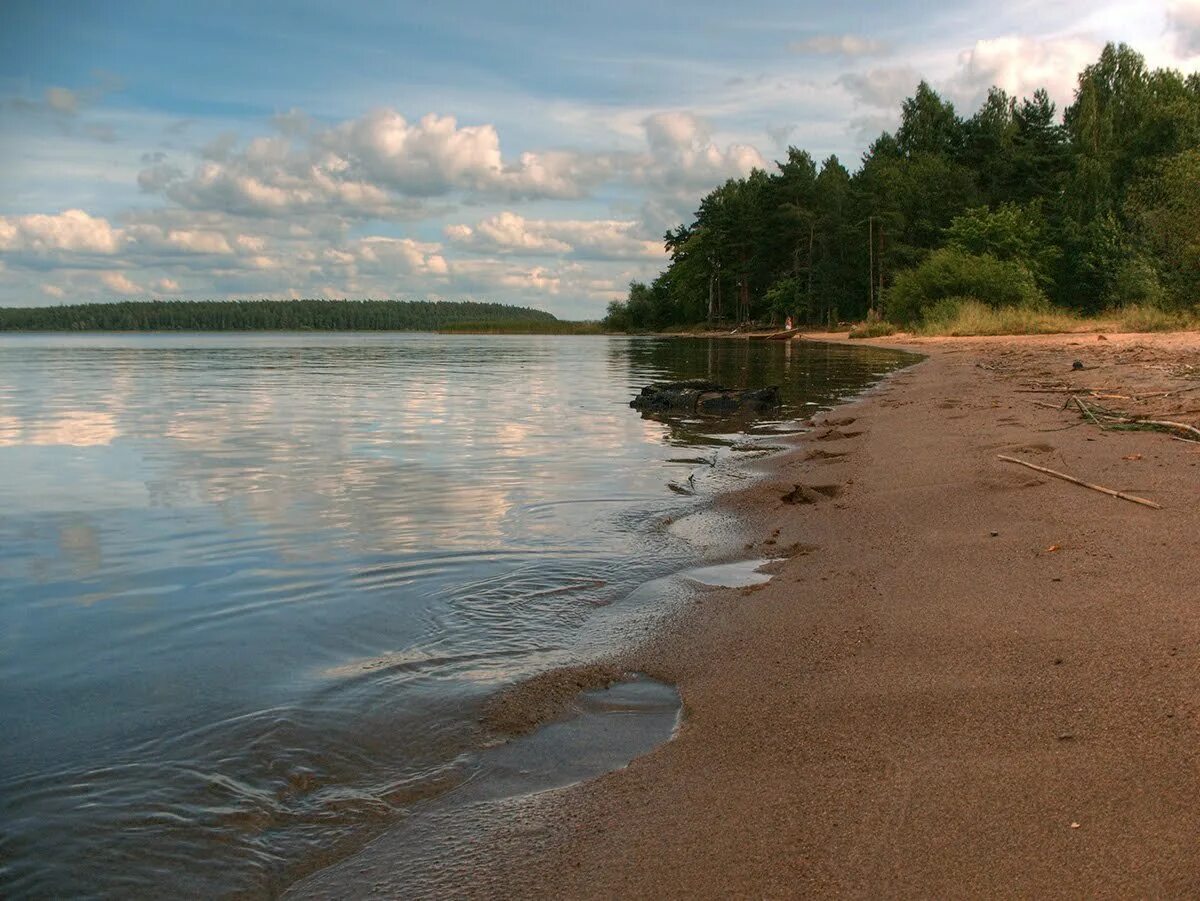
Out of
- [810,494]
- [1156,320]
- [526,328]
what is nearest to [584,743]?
[810,494]

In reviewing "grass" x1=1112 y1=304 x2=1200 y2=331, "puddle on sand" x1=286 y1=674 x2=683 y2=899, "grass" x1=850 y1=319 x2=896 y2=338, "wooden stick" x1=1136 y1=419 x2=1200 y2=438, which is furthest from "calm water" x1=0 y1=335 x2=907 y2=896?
"grass" x1=850 y1=319 x2=896 y2=338

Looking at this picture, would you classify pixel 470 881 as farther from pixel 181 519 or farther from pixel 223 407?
pixel 223 407

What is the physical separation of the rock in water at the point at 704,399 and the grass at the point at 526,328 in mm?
106781

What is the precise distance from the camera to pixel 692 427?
1603cm

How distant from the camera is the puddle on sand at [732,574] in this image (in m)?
5.95

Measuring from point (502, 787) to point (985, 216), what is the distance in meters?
57.5

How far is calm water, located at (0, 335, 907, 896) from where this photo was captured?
3178mm

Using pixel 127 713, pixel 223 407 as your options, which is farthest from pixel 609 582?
pixel 223 407

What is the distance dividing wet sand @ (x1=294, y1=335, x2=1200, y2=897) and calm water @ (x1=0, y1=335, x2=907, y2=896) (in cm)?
50

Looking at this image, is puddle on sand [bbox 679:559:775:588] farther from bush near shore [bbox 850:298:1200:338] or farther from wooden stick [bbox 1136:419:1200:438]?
bush near shore [bbox 850:298:1200:338]

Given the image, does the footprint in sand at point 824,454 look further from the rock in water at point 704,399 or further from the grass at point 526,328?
the grass at point 526,328

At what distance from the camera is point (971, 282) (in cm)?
4609

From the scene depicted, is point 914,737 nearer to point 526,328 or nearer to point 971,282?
point 971,282

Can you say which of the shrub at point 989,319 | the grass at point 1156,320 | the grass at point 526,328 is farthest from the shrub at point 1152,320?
the grass at point 526,328
